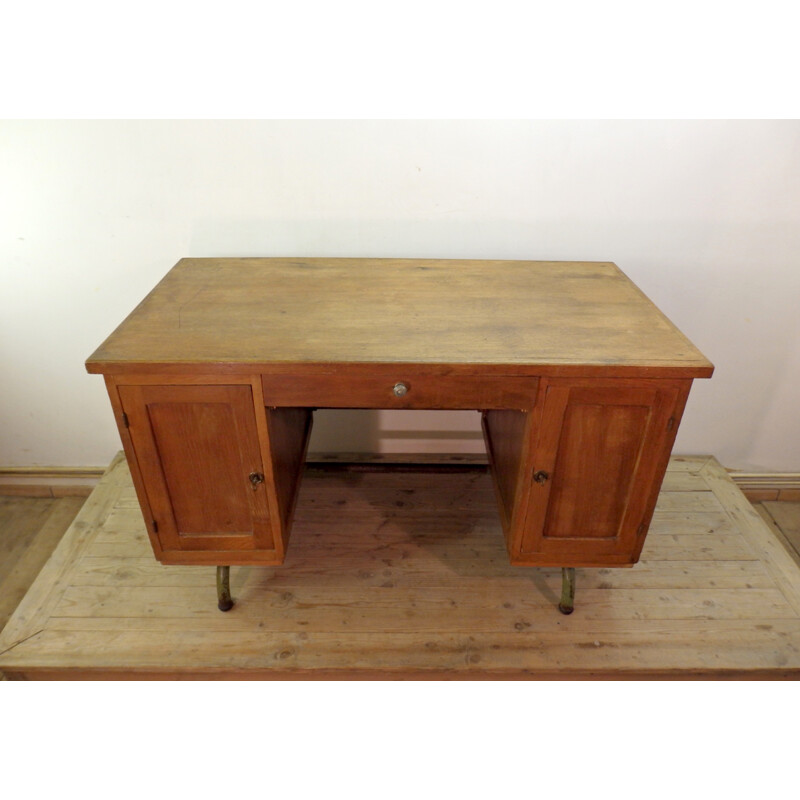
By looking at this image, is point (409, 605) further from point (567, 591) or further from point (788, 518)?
point (788, 518)

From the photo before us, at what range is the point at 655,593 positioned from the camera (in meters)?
1.64

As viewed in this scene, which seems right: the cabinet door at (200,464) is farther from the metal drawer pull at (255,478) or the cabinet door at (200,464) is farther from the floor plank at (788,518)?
the floor plank at (788,518)

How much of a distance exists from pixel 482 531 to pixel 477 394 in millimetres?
776

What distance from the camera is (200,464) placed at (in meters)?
1.31

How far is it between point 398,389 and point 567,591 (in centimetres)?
82

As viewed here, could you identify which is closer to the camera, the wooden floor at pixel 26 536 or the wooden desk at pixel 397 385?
the wooden desk at pixel 397 385

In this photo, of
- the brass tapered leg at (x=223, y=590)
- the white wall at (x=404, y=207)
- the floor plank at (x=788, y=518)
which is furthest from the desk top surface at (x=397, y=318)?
the floor plank at (x=788, y=518)

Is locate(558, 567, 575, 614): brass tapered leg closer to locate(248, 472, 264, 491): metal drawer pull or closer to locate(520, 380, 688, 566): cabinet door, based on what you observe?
locate(520, 380, 688, 566): cabinet door

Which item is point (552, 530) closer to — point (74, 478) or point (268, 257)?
point (268, 257)

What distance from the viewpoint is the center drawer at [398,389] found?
3.88 feet

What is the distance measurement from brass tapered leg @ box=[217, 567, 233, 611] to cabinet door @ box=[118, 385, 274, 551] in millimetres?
148

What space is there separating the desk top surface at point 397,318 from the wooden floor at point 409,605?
31.1 inches

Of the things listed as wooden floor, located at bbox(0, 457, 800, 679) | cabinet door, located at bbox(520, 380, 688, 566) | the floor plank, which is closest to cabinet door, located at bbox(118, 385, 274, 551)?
wooden floor, located at bbox(0, 457, 800, 679)

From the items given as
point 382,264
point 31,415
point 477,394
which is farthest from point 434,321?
point 31,415
